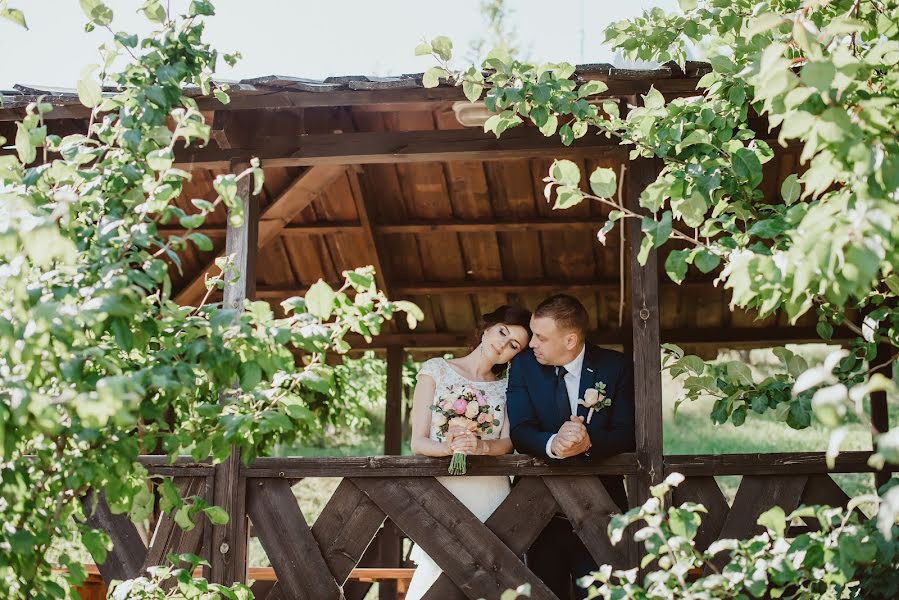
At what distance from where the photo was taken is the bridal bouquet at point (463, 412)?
5.03 m

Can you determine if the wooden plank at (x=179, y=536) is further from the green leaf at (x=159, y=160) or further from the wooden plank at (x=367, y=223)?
the wooden plank at (x=367, y=223)

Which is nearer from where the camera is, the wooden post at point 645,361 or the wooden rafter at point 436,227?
the wooden post at point 645,361

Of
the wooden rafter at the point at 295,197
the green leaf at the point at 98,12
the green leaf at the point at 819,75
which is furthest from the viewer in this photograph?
the wooden rafter at the point at 295,197

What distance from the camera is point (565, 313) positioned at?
500 cm

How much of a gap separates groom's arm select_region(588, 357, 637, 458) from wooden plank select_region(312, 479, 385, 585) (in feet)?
3.81

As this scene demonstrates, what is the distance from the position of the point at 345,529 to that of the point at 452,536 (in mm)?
559

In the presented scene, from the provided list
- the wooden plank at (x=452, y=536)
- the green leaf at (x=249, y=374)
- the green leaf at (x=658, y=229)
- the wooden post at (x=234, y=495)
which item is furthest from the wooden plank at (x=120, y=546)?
the green leaf at (x=658, y=229)

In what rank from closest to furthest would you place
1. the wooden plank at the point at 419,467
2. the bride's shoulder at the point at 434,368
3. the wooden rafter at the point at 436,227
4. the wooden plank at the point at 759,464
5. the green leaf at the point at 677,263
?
the green leaf at the point at 677,263
the wooden plank at the point at 759,464
the wooden plank at the point at 419,467
the bride's shoulder at the point at 434,368
the wooden rafter at the point at 436,227

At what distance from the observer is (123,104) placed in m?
3.37

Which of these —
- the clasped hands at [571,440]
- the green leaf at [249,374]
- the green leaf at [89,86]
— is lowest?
the green leaf at [249,374]

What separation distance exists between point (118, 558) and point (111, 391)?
2.99 metres

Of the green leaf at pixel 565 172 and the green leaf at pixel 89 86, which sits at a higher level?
the green leaf at pixel 89 86

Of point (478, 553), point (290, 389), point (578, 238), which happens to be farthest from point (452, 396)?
point (578, 238)

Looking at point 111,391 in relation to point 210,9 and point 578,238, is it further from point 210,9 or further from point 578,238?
point 578,238
